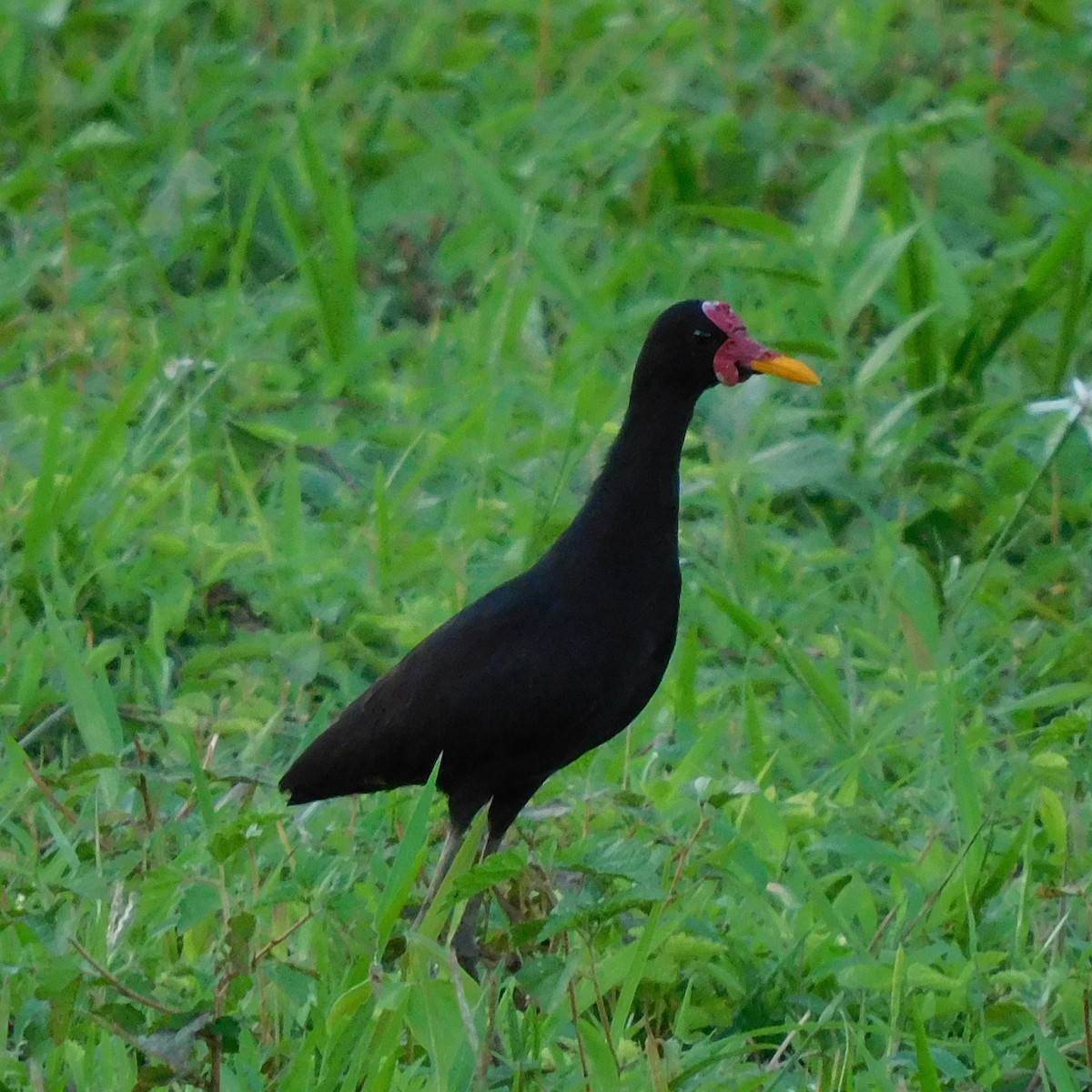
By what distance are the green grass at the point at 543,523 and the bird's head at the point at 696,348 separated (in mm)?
645

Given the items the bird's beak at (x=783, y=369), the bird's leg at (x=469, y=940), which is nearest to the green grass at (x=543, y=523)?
the bird's leg at (x=469, y=940)

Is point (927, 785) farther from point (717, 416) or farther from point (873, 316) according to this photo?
point (873, 316)

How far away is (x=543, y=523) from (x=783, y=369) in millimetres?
878

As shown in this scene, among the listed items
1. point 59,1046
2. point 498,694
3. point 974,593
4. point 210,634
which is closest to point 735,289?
point 974,593

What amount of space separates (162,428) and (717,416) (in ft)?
4.05

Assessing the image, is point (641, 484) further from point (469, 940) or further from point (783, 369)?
point (469, 940)

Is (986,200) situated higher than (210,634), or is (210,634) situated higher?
(210,634)

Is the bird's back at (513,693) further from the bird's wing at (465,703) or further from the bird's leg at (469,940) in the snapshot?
the bird's leg at (469,940)

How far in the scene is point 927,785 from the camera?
147 inches

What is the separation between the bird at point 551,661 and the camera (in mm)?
3119

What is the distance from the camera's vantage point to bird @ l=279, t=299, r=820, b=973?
123 inches

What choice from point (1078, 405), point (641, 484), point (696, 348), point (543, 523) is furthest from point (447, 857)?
point (1078, 405)

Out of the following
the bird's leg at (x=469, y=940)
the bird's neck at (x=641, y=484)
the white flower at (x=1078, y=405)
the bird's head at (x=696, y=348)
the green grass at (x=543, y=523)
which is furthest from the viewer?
the white flower at (x=1078, y=405)

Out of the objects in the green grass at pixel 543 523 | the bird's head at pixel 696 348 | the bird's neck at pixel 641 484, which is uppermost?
the bird's head at pixel 696 348
